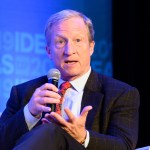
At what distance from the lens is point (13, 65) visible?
3314 millimetres

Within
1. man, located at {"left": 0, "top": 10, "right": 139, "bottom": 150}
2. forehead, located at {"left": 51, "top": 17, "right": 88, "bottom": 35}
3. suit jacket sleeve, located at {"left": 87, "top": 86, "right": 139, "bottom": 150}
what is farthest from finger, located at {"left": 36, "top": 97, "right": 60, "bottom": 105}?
forehead, located at {"left": 51, "top": 17, "right": 88, "bottom": 35}

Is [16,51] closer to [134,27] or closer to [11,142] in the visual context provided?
[134,27]

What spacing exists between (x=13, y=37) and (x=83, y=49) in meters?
1.25

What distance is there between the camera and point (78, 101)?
2.18m

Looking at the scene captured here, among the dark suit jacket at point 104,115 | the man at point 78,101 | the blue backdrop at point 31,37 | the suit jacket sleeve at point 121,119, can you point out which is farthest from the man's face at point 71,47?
the blue backdrop at point 31,37

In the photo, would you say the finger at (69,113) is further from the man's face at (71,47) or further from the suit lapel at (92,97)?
the man's face at (71,47)

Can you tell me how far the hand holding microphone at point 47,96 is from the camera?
5.52 ft

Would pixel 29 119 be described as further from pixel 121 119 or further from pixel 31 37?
pixel 31 37

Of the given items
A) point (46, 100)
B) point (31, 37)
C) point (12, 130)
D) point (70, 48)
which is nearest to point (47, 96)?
point (46, 100)

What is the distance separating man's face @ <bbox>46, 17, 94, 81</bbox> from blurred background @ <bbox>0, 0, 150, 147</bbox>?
111 centimetres

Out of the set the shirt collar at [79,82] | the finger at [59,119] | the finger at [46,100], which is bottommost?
the shirt collar at [79,82]

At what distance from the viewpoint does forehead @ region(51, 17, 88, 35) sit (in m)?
2.21

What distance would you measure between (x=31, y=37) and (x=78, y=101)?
132 cm

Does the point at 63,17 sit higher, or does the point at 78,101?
the point at 63,17
